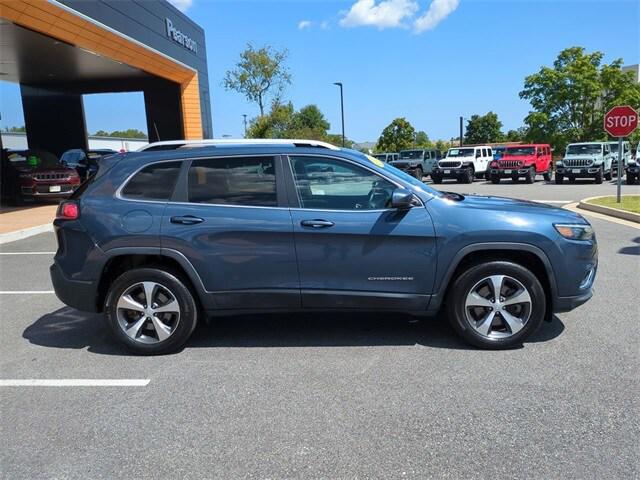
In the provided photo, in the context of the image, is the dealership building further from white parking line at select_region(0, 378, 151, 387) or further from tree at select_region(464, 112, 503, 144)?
tree at select_region(464, 112, 503, 144)

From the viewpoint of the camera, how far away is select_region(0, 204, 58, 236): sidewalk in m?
12.0

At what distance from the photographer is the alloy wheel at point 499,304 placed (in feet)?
13.9

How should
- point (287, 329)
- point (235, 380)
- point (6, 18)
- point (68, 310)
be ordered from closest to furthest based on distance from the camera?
point (235, 380)
point (287, 329)
point (68, 310)
point (6, 18)

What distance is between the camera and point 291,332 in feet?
16.1

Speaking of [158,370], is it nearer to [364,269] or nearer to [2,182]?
[364,269]

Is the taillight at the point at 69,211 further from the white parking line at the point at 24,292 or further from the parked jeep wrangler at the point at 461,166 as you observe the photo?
the parked jeep wrangler at the point at 461,166

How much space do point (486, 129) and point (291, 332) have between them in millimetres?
100410

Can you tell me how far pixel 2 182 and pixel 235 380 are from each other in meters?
16.6

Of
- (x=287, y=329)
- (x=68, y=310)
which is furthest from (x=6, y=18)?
(x=287, y=329)

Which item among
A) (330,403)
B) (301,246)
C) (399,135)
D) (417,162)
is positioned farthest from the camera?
(399,135)

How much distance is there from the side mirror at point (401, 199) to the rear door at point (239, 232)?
861 millimetres

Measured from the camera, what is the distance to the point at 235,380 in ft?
12.9

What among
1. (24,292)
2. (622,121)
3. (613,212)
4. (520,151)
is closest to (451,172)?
(520,151)

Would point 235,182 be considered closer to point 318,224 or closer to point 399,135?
point 318,224
